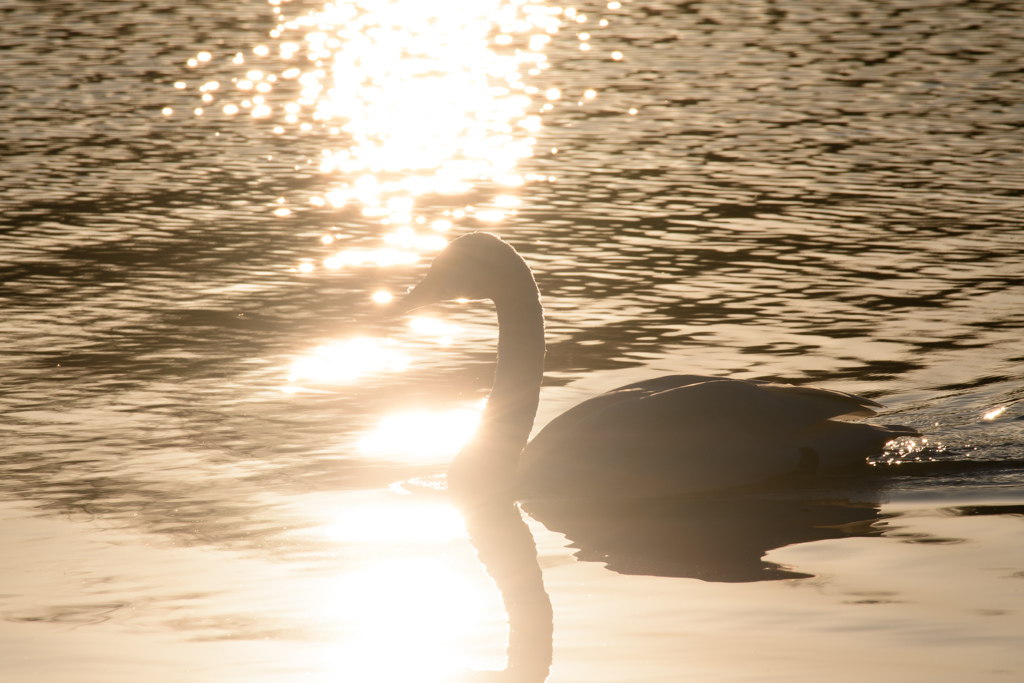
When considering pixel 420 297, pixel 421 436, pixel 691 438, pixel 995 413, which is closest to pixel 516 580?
pixel 691 438

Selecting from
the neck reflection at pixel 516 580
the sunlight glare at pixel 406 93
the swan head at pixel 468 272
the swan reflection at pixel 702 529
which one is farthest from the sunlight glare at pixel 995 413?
the sunlight glare at pixel 406 93

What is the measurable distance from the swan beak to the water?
3.31 feet

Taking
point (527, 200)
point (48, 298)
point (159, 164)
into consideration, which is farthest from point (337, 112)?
point (48, 298)

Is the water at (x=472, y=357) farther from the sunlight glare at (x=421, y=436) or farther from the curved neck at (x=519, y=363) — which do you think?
the curved neck at (x=519, y=363)

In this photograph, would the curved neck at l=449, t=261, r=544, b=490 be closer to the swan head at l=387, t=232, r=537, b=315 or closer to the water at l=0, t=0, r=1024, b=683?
the swan head at l=387, t=232, r=537, b=315

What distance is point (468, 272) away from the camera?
8.66m

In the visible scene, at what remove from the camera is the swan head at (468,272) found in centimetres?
864

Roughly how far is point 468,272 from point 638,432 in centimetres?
147

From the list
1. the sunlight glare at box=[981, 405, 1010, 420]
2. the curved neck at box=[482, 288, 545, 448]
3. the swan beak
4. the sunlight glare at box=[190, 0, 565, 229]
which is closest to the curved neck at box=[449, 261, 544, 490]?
the curved neck at box=[482, 288, 545, 448]

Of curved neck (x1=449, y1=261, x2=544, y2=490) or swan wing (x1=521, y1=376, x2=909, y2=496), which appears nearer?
swan wing (x1=521, y1=376, x2=909, y2=496)

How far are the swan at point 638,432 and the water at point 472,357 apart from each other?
215 millimetres

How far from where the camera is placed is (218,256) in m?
15.2

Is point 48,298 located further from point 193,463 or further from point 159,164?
point 159,164

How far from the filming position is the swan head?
8641mm
